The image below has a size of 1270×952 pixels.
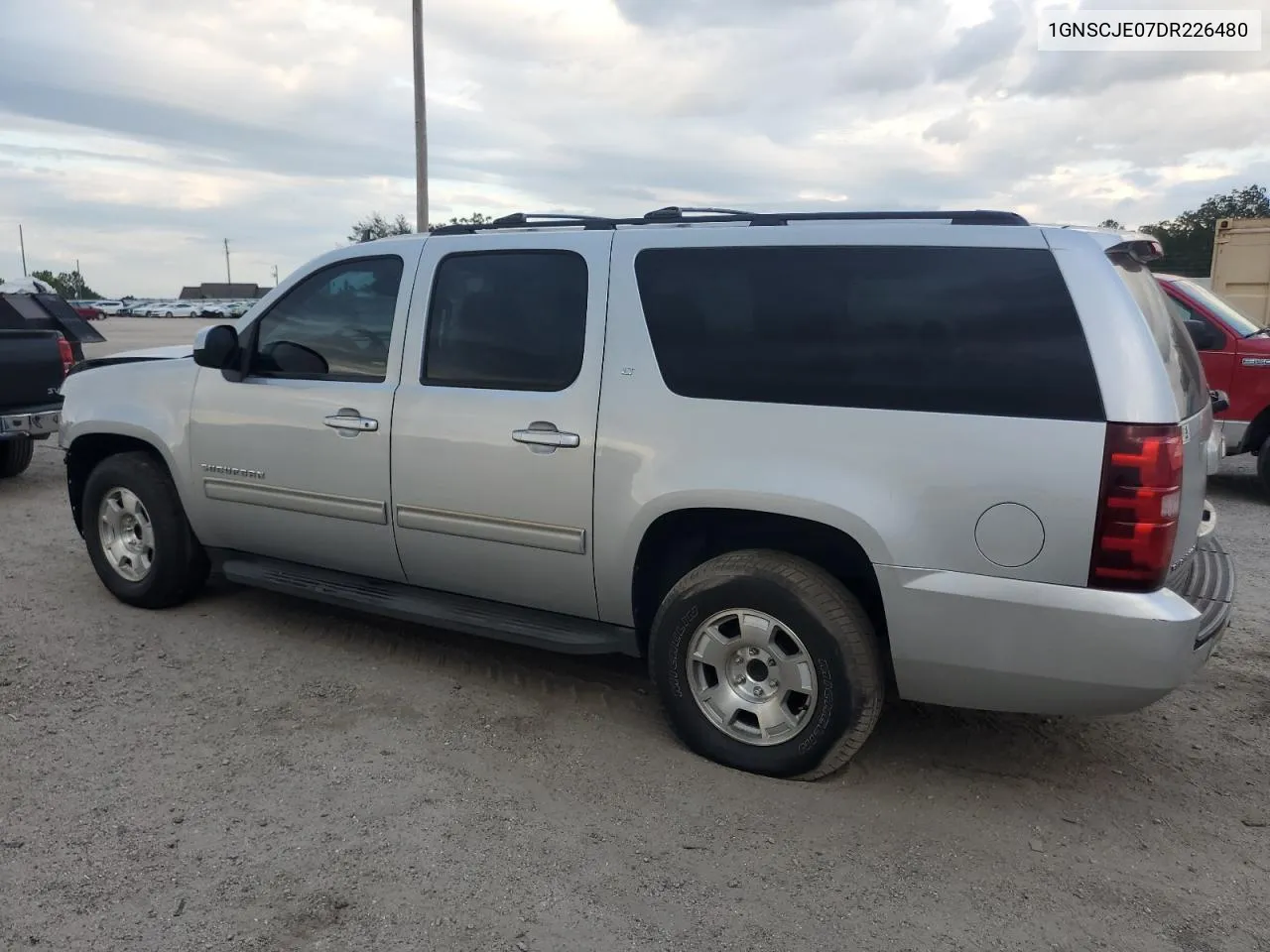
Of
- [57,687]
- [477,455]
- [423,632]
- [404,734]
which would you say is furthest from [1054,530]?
[57,687]

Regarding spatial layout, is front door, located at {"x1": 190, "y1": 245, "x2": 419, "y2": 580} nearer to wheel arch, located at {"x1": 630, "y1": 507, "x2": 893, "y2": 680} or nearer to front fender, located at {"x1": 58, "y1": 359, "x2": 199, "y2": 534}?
front fender, located at {"x1": 58, "y1": 359, "x2": 199, "y2": 534}

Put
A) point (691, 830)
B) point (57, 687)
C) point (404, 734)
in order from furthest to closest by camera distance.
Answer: point (57, 687) → point (404, 734) → point (691, 830)

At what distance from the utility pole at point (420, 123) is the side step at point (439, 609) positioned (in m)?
12.6

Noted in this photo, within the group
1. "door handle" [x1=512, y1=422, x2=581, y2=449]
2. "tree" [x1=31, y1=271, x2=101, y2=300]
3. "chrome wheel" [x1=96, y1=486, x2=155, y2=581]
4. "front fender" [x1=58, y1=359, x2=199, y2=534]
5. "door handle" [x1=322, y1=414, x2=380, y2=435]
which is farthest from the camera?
"tree" [x1=31, y1=271, x2=101, y2=300]

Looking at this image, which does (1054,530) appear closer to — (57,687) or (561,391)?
(561,391)

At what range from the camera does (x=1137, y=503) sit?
9.32 ft

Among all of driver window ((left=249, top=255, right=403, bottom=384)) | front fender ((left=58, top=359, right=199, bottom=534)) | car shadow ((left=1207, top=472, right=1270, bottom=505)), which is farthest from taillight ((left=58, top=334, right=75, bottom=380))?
car shadow ((left=1207, top=472, right=1270, bottom=505))

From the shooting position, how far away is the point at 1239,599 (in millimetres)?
5500

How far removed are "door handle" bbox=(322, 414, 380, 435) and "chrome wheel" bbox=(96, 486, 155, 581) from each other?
1467mm

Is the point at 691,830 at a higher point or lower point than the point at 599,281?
Result: lower

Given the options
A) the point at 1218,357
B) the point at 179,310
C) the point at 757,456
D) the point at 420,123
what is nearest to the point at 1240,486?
the point at 1218,357

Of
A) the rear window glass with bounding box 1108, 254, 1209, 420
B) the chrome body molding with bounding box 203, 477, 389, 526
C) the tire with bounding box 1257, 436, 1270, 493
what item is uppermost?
the rear window glass with bounding box 1108, 254, 1209, 420

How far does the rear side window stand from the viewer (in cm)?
299

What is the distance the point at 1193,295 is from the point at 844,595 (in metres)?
7.07
